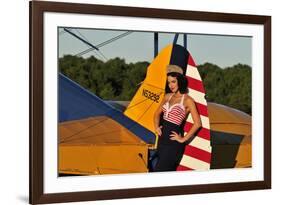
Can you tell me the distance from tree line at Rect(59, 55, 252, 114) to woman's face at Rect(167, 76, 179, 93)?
92mm

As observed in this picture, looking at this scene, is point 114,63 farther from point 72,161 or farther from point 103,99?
point 72,161

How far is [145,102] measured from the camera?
1916mm

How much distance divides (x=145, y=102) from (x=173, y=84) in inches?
4.4

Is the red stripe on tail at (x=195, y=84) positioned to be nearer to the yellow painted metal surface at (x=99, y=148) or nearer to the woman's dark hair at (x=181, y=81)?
the woman's dark hair at (x=181, y=81)

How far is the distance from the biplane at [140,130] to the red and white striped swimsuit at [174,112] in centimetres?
3

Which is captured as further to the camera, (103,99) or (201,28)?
(201,28)

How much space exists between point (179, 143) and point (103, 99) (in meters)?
0.29

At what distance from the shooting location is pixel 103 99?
6.10 feet

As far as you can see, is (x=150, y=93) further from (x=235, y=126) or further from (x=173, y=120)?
(x=235, y=126)

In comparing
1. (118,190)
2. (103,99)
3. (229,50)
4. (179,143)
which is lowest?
(118,190)

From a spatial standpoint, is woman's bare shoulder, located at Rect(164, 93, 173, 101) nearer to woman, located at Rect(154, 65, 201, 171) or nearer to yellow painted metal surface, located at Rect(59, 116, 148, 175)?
woman, located at Rect(154, 65, 201, 171)

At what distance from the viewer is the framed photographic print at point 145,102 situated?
1788mm

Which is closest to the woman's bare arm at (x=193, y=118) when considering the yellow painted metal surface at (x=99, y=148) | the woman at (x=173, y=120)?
the woman at (x=173, y=120)

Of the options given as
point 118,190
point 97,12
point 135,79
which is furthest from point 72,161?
point 97,12
